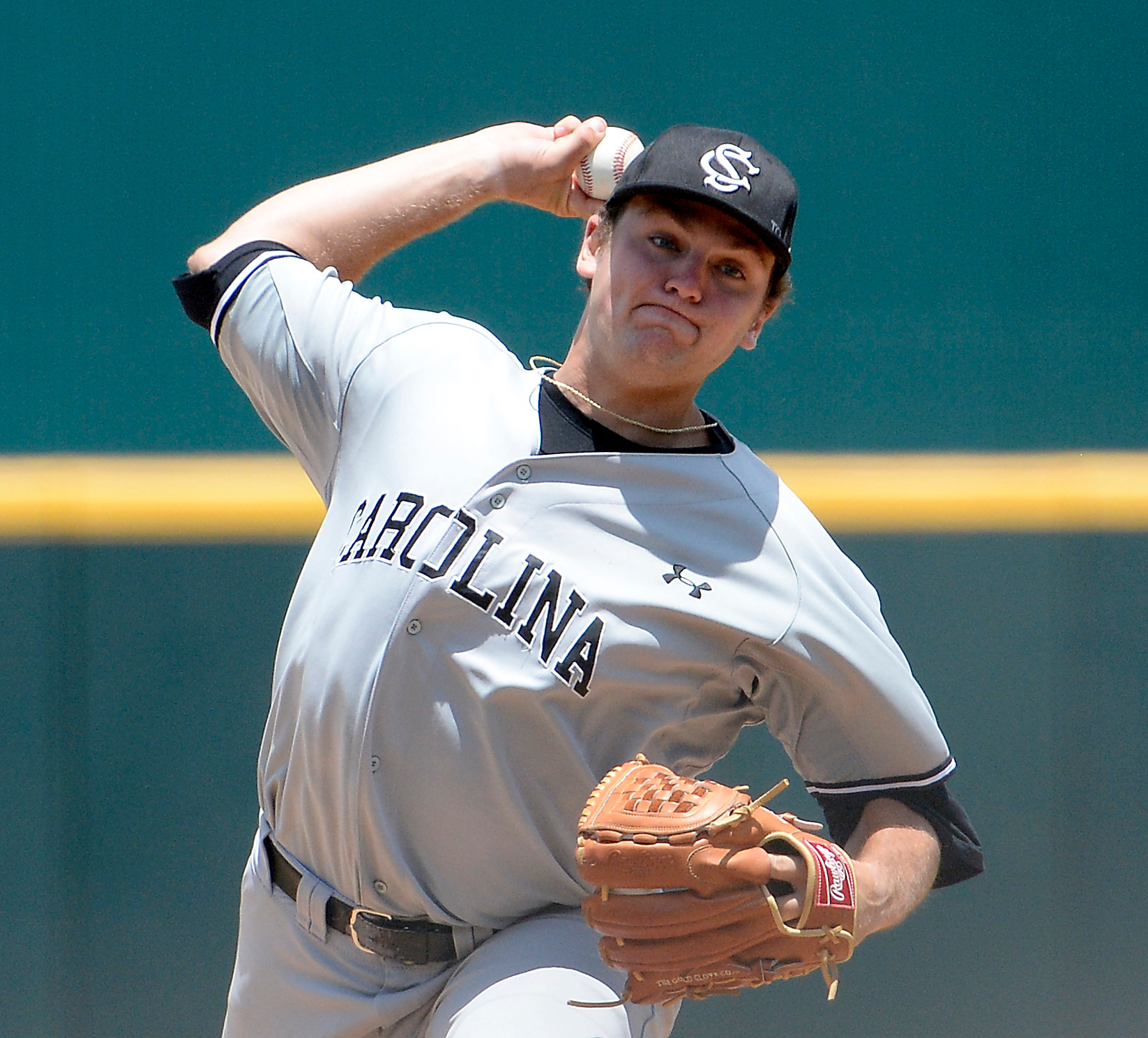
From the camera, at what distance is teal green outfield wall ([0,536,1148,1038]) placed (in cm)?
275

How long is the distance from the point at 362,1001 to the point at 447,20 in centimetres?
238

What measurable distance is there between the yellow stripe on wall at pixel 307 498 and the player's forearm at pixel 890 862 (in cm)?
112

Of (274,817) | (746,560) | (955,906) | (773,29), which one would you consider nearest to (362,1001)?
(274,817)

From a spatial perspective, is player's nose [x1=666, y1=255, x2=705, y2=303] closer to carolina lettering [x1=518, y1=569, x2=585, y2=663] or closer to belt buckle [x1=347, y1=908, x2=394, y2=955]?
carolina lettering [x1=518, y1=569, x2=585, y2=663]

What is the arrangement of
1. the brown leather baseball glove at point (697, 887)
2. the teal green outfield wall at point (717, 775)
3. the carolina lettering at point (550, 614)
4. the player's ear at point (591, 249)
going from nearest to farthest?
the brown leather baseball glove at point (697, 887), the carolina lettering at point (550, 614), the player's ear at point (591, 249), the teal green outfield wall at point (717, 775)

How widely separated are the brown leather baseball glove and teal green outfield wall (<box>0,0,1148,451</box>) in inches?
69.9

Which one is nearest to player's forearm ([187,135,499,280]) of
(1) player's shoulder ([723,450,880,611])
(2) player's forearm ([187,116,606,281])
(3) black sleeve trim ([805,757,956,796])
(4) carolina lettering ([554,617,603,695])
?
(2) player's forearm ([187,116,606,281])

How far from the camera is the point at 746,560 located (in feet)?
5.70

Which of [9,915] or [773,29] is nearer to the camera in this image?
[9,915]

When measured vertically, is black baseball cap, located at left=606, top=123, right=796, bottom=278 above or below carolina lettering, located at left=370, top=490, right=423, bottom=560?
above

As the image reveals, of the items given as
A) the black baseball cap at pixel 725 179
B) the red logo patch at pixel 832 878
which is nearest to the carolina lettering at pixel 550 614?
the red logo patch at pixel 832 878

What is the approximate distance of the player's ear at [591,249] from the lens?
1.92m

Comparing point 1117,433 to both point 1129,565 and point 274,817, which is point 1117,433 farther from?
point 274,817

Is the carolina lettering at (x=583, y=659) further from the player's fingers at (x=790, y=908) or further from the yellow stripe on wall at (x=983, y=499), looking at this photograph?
the yellow stripe on wall at (x=983, y=499)
